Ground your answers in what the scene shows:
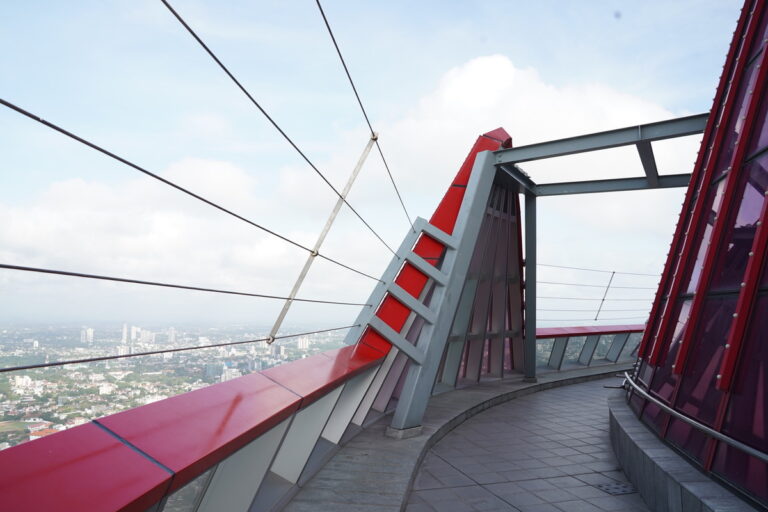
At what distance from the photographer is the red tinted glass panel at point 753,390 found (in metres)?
4.02

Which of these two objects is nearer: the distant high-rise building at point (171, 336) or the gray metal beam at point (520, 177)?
the distant high-rise building at point (171, 336)

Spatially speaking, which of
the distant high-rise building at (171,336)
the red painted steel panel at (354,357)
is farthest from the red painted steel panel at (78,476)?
the red painted steel panel at (354,357)

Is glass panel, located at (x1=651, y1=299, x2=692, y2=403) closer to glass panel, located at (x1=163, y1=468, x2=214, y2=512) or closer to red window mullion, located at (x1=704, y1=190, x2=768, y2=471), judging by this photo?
red window mullion, located at (x1=704, y1=190, x2=768, y2=471)

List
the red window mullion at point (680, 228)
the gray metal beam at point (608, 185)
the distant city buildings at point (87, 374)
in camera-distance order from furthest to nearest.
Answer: the gray metal beam at point (608, 185) → the red window mullion at point (680, 228) → the distant city buildings at point (87, 374)

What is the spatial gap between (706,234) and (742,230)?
3.50 feet

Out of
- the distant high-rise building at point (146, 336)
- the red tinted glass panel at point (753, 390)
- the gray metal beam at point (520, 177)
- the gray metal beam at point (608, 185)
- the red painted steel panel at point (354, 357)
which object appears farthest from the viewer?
the gray metal beam at point (520, 177)

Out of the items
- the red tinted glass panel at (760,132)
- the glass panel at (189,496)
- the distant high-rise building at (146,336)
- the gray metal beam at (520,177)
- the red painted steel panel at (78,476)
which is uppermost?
the gray metal beam at (520,177)

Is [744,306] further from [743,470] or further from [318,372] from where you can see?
[318,372]

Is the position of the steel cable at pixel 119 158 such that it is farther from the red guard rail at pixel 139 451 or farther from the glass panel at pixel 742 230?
the glass panel at pixel 742 230

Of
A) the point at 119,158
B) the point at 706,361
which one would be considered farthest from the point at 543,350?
the point at 119,158

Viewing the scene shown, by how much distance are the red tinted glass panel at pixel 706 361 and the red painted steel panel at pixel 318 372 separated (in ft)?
10.3

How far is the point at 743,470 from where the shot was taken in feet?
13.5

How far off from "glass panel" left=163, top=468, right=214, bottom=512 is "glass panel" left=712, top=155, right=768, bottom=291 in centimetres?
460

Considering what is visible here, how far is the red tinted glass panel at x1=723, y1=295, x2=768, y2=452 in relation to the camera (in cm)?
402
